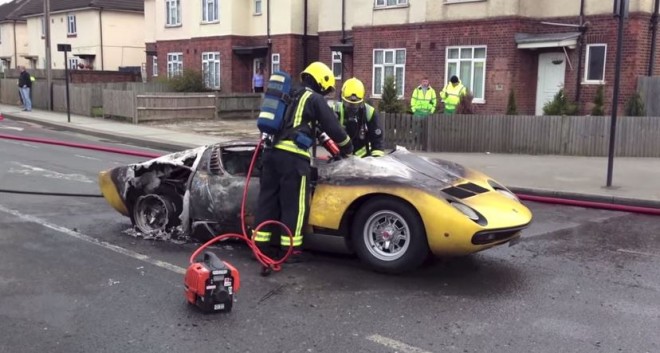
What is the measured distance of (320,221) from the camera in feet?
19.2

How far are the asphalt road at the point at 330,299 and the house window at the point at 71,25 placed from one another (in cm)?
4172

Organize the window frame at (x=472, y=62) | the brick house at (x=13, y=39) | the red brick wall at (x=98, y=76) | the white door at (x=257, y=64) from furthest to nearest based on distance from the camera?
the brick house at (x=13, y=39), the red brick wall at (x=98, y=76), the white door at (x=257, y=64), the window frame at (x=472, y=62)

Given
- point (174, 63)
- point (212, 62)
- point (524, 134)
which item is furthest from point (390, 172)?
point (174, 63)

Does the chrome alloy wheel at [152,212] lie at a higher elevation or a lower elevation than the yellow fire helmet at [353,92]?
lower

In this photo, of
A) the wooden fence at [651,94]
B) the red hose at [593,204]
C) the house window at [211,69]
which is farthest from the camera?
the house window at [211,69]

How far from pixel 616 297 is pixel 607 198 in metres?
4.81

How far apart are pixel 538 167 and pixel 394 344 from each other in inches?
363

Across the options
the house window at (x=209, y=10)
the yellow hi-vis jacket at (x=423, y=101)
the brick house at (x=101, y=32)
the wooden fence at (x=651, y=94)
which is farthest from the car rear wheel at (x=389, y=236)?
the brick house at (x=101, y=32)

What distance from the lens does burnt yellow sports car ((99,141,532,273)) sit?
5355 millimetres

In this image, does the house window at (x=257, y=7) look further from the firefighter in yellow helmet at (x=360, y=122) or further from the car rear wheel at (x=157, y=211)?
the car rear wheel at (x=157, y=211)

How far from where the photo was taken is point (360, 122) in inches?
278

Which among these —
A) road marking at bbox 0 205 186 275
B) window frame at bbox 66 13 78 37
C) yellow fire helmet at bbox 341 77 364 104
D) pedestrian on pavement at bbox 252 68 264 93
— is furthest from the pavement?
window frame at bbox 66 13 78 37

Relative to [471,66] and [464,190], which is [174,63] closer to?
[471,66]

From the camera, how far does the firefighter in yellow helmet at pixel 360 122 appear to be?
705 cm
